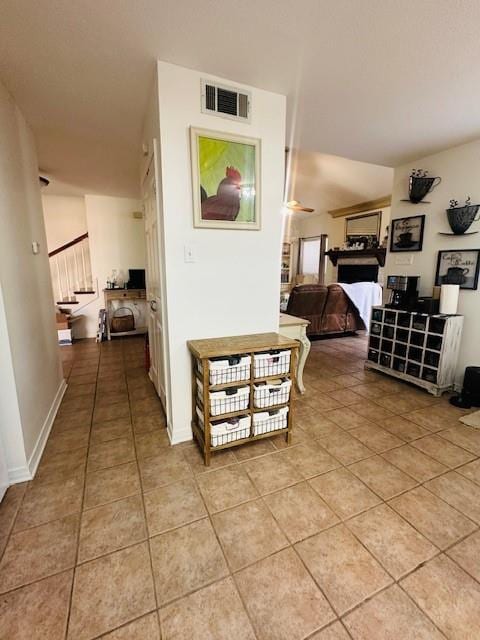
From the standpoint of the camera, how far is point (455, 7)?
127 centimetres

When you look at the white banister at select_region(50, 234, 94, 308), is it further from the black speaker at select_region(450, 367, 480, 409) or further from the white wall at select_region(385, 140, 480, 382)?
the black speaker at select_region(450, 367, 480, 409)

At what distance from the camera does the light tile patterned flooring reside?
101 cm

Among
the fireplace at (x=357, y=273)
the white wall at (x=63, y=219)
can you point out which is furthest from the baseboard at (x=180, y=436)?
the fireplace at (x=357, y=273)

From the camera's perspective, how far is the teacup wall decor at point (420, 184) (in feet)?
9.56

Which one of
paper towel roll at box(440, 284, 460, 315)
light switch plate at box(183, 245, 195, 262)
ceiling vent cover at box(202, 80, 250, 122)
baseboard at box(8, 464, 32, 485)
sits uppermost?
ceiling vent cover at box(202, 80, 250, 122)

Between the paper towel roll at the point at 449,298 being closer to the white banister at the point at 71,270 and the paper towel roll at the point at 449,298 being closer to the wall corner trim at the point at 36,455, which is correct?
the wall corner trim at the point at 36,455

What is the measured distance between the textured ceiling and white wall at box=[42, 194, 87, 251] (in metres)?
3.07

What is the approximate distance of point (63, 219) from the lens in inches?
207

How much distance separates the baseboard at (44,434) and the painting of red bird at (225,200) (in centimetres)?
184

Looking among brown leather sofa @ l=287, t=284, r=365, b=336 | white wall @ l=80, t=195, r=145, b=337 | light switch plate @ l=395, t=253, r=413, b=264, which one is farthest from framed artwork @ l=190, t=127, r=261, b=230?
white wall @ l=80, t=195, r=145, b=337

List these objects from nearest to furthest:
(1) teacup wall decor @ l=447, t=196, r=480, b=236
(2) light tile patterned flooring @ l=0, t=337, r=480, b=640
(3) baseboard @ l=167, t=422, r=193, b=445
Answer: (2) light tile patterned flooring @ l=0, t=337, r=480, b=640, (3) baseboard @ l=167, t=422, r=193, b=445, (1) teacup wall decor @ l=447, t=196, r=480, b=236

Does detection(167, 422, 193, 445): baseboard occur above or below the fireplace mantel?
below

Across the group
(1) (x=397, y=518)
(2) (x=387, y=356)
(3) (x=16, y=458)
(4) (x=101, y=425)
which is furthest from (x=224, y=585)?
(2) (x=387, y=356)

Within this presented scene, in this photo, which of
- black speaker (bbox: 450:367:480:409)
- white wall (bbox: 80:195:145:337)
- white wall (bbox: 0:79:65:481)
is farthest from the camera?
white wall (bbox: 80:195:145:337)
